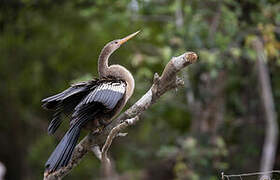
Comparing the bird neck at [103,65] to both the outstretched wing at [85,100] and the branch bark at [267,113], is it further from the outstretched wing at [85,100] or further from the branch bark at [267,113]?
the branch bark at [267,113]

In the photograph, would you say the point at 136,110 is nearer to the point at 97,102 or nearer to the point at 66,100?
Answer: the point at 97,102

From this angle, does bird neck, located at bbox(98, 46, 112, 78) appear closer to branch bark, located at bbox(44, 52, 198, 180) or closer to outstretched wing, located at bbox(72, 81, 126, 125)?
outstretched wing, located at bbox(72, 81, 126, 125)

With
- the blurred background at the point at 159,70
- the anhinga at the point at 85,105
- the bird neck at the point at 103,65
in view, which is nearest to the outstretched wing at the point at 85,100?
the anhinga at the point at 85,105

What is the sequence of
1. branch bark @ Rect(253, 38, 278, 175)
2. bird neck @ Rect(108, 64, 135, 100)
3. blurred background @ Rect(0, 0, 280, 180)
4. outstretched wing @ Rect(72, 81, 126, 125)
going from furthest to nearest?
blurred background @ Rect(0, 0, 280, 180)
branch bark @ Rect(253, 38, 278, 175)
bird neck @ Rect(108, 64, 135, 100)
outstretched wing @ Rect(72, 81, 126, 125)

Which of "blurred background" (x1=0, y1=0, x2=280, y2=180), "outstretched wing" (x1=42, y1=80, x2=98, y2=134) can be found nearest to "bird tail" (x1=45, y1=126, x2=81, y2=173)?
"outstretched wing" (x1=42, y1=80, x2=98, y2=134)

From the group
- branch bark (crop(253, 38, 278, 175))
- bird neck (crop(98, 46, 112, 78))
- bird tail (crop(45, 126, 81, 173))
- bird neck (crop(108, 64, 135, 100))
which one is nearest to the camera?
bird tail (crop(45, 126, 81, 173))

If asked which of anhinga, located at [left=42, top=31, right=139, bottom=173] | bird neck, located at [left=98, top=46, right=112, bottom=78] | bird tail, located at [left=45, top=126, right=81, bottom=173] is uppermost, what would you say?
bird neck, located at [left=98, top=46, right=112, bottom=78]

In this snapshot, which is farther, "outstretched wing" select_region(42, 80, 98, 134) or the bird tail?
"outstretched wing" select_region(42, 80, 98, 134)

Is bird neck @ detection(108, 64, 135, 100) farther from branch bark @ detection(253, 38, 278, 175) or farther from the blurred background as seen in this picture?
branch bark @ detection(253, 38, 278, 175)

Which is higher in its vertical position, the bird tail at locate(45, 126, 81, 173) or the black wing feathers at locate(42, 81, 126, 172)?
the black wing feathers at locate(42, 81, 126, 172)

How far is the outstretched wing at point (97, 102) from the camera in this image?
293 centimetres

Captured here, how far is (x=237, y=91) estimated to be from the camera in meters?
6.87

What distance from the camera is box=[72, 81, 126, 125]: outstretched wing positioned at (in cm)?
293

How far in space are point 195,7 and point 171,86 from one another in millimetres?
3549
